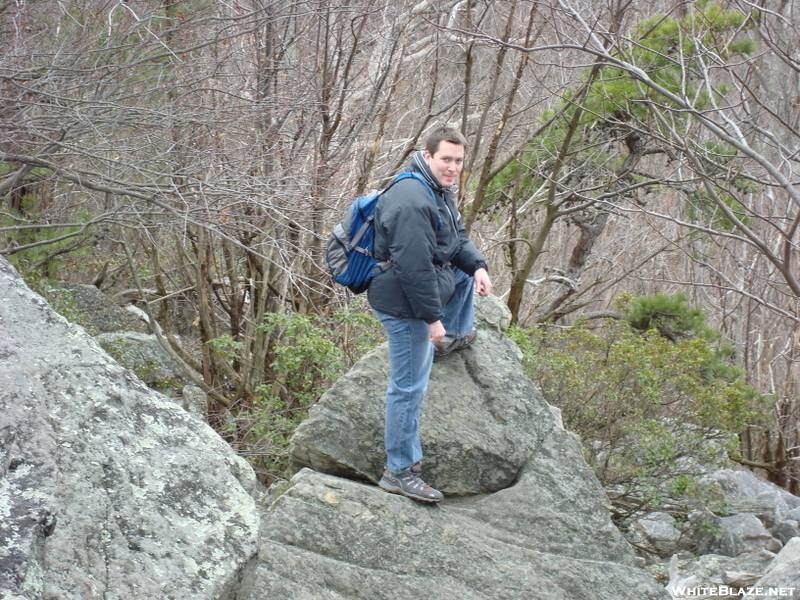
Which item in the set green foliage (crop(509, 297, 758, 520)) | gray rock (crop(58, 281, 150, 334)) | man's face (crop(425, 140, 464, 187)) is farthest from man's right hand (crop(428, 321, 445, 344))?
gray rock (crop(58, 281, 150, 334))

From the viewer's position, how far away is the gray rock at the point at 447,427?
14.9 ft

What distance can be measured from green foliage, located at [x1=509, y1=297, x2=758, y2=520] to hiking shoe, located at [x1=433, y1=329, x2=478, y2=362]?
6.11 ft

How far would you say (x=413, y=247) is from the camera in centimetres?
367

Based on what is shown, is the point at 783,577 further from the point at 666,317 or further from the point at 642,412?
the point at 666,317

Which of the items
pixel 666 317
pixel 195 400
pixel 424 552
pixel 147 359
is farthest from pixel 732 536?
pixel 147 359

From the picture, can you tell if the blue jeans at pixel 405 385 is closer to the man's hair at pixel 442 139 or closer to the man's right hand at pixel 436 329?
the man's right hand at pixel 436 329

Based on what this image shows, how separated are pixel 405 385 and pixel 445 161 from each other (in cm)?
114

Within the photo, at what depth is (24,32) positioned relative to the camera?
6965 mm

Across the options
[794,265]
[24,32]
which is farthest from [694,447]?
[24,32]

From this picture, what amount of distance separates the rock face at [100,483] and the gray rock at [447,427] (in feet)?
6.45

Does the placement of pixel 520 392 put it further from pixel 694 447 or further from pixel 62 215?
pixel 62 215

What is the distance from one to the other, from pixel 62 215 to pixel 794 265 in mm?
8700

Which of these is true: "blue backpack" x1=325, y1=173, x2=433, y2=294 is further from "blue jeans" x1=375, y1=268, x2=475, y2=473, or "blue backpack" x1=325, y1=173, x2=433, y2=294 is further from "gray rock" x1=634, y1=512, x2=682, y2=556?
"gray rock" x1=634, y1=512, x2=682, y2=556

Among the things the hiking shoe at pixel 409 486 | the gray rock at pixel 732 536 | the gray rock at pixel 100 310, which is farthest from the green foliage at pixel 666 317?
the gray rock at pixel 100 310
